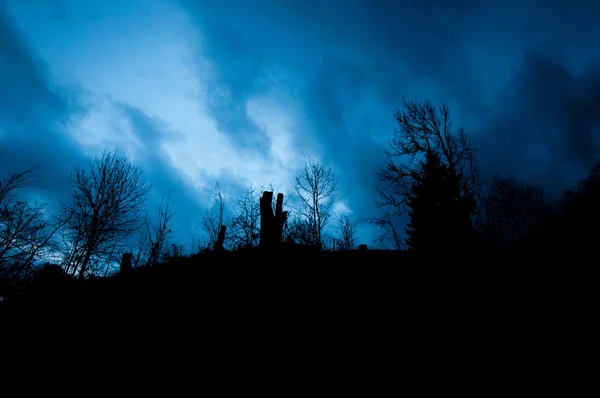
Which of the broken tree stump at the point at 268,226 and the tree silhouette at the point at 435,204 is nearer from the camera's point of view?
the broken tree stump at the point at 268,226

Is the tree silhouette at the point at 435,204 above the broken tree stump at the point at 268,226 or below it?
above

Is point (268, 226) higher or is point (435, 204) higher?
point (435, 204)

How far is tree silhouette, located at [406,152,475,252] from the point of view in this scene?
1742 cm

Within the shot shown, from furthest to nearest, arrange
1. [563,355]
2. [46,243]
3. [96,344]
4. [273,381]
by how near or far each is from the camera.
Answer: [46,243] → [96,344] → [273,381] → [563,355]

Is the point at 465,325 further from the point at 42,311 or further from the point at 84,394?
the point at 42,311

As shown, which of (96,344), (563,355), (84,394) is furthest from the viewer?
(96,344)

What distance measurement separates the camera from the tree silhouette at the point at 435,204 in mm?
17422

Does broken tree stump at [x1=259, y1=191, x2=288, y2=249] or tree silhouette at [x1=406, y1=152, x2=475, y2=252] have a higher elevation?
tree silhouette at [x1=406, y1=152, x2=475, y2=252]

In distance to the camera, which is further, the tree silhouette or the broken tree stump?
the tree silhouette

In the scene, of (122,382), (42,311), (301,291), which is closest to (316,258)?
(301,291)

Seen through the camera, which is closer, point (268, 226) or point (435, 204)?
point (268, 226)

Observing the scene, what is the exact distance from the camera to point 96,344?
15.1 feet

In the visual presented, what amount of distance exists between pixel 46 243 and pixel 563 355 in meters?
11.3

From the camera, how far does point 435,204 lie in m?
20.6
